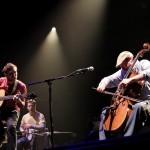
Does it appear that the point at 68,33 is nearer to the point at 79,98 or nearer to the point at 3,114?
the point at 79,98

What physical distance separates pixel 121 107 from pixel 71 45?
25.7 ft

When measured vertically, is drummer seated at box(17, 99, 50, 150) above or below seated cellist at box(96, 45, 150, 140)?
below

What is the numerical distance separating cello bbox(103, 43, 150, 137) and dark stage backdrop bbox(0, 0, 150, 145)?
6.49m

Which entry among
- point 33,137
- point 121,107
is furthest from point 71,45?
point 121,107

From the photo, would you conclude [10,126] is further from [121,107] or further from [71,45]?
[71,45]

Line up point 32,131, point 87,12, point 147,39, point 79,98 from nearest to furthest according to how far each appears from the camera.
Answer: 1. point 32,131
2. point 147,39
3. point 87,12
4. point 79,98

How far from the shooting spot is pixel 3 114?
7.04m

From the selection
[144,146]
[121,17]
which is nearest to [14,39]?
[121,17]

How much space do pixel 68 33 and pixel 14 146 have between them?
7.24 metres

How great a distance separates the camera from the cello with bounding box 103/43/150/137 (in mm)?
5719

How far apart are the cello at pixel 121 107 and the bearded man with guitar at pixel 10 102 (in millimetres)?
1898

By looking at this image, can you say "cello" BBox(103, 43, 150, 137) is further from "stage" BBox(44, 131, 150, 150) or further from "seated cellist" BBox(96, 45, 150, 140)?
"stage" BBox(44, 131, 150, 150)

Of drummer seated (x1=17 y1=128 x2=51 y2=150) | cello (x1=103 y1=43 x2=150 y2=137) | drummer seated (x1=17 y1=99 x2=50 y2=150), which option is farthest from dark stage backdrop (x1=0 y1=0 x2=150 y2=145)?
cello (x1=103 y1=43 x2=150 y2=137)

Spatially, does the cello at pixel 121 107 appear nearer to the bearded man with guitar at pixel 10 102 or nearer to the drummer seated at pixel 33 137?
the bearded man with guitar at pixel 10 102
